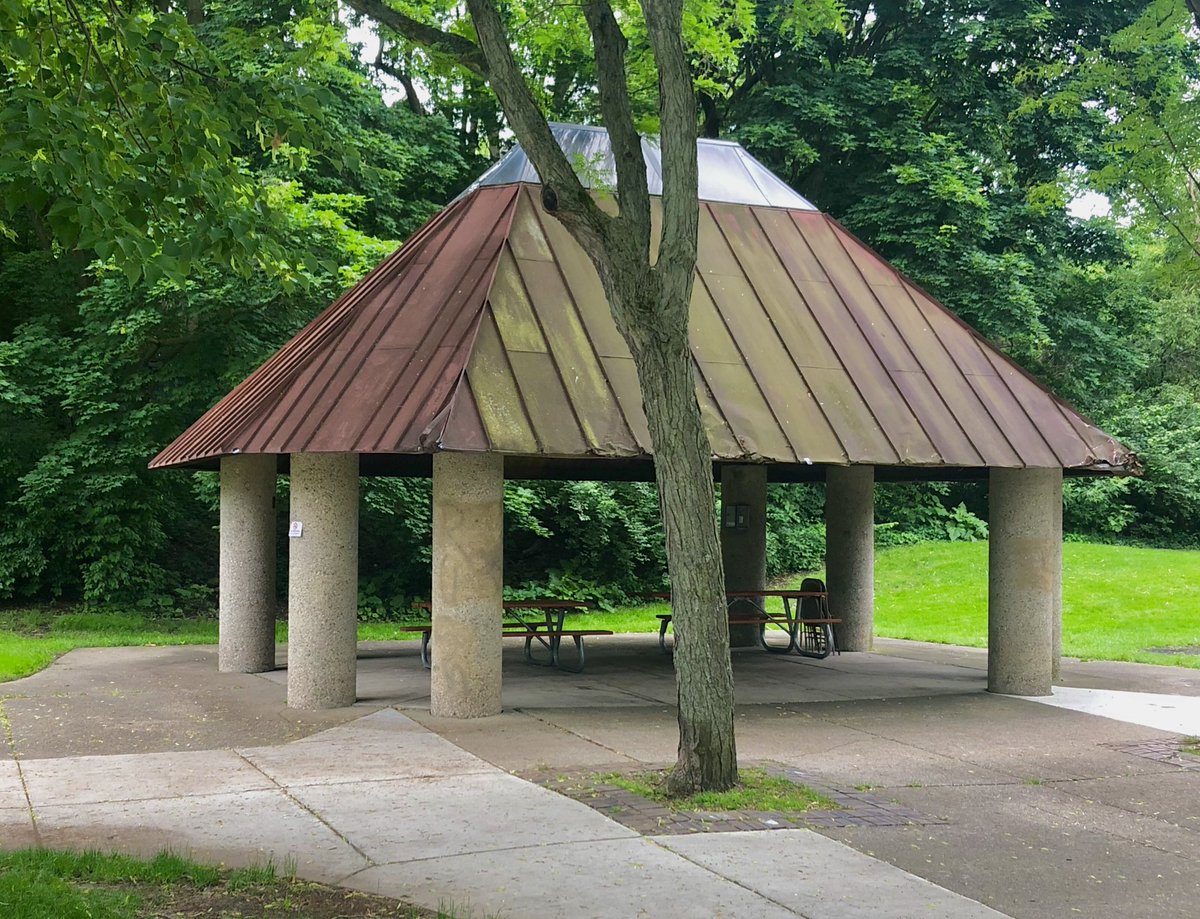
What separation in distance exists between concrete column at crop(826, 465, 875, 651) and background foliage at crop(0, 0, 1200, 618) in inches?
197

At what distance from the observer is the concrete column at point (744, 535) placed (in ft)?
59.5

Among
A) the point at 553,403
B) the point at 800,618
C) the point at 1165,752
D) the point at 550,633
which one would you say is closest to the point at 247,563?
the point at 550,633

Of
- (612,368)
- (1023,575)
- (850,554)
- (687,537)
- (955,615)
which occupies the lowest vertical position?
(955,615)

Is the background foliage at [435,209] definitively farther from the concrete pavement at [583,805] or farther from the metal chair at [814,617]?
the metal chair at [814,617]

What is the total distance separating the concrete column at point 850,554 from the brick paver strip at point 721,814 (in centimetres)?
998

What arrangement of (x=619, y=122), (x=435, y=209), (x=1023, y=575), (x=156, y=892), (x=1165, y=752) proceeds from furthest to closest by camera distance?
(x=435, y=209) → (x=1023, y=575) → (x=1165, y=752) → (x=619, y=122) → (x=156, y=892)

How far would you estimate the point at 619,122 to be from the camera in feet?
27.5

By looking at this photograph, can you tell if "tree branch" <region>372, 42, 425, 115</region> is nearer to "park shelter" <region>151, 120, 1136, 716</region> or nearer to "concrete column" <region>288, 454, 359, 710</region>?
"park shelter" <region>151, 120, 1136, 716</region>

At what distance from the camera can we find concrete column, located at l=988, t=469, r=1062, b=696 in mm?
13055

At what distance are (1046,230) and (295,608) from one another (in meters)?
24.7

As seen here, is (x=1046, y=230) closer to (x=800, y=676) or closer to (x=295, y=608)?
(x=800, y=676)

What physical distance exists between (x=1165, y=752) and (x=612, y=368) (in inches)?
225

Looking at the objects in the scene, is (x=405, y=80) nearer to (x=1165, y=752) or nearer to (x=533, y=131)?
(x=533, y=131)

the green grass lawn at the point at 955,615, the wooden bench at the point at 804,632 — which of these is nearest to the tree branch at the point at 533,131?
the wooden bench at the point at 804,632
